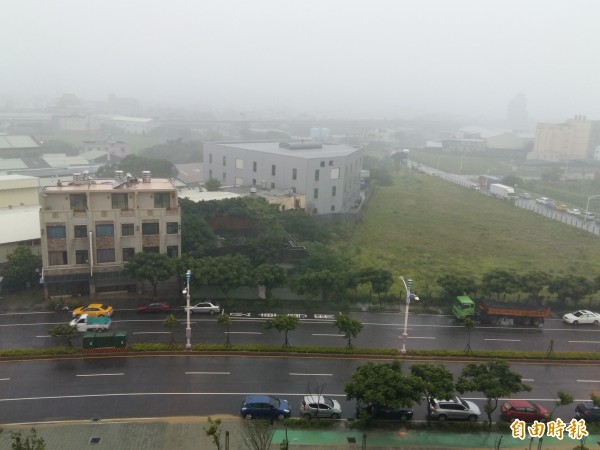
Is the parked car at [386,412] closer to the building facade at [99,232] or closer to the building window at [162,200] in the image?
the building facade at [99,232]

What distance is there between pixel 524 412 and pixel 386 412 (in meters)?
4.66

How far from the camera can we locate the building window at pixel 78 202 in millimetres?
28281

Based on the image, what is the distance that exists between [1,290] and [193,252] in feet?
33.1

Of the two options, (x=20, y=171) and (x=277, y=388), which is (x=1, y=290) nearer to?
(x=277, y=388)

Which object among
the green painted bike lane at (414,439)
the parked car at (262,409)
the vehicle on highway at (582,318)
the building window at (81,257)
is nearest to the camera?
the green painted bike lane at (414,439)

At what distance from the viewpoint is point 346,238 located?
4262 cm

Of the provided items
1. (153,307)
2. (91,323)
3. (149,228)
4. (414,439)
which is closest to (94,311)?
(91,323)

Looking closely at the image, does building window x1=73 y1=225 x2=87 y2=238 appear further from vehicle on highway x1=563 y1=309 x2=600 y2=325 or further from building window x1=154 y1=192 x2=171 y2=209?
vehicle on highway x1=563 y1=309 x2=600 y2=325

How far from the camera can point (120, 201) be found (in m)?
29.2

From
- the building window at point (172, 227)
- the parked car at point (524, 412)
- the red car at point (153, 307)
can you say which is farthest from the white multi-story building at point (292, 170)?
the parked car at point (524, 412)

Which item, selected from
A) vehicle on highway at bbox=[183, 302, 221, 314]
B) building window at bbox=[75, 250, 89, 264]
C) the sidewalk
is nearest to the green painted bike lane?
the sidewalk

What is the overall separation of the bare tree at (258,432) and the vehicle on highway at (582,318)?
18132mm

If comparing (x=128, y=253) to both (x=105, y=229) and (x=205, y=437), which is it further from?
(x=205, y=437)

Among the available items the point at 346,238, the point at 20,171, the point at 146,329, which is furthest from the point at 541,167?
the point at 146,329
